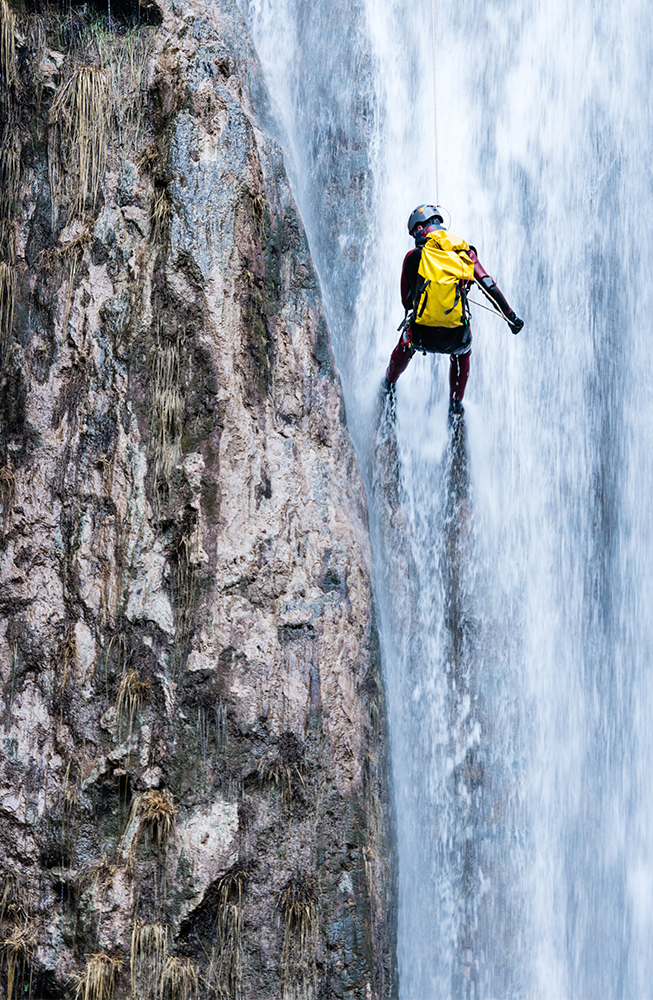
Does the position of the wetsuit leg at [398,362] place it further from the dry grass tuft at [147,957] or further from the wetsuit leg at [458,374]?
the dry grass tuft at [147,957]

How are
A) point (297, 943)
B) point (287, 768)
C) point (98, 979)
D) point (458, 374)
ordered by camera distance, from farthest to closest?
point (458, 374), point (287, 768), point (297, 943), point (98, 979)

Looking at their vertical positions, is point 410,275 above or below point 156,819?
above

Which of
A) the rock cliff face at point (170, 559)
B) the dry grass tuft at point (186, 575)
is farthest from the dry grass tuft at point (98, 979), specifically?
the dry grass tuft at point (186, 575)

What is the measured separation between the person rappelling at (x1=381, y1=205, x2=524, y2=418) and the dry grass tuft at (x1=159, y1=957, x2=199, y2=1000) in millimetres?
3985

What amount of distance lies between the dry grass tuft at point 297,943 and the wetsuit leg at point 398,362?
357 centimetres

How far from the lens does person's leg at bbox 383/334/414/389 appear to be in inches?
240

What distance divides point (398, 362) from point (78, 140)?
262 centimetres

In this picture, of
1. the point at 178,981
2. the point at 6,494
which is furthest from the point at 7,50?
the point at 178,981

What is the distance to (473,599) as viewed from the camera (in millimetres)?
6684

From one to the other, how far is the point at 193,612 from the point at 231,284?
6.57 feet

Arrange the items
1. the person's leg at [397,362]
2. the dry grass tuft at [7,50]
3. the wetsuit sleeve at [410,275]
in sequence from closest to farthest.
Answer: the dry grass tuft at [7,50] < the wetsuit sleeve at [410,275] < the person's leg at [397,362]

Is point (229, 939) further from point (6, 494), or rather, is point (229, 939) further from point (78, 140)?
point (78, 140)

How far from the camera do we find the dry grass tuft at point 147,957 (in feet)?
Result: 14.6

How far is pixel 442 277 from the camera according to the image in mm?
5344
